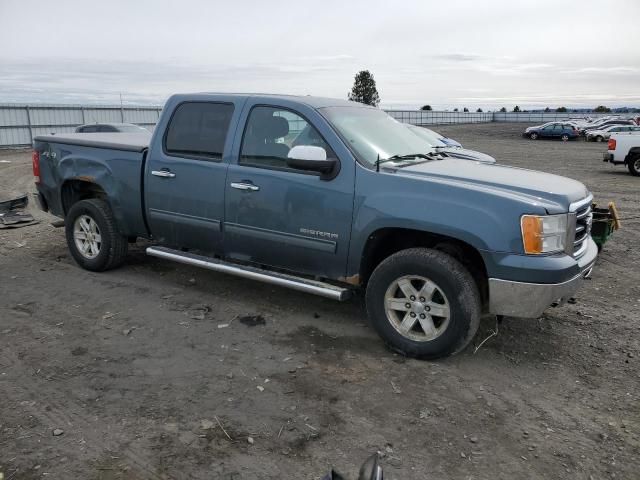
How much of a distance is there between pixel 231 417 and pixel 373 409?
2.95 ft

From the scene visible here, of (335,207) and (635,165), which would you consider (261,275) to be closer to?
(335,207)

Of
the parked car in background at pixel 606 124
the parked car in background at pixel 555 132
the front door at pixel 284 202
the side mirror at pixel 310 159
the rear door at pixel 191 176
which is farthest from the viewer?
the parked car in background at pixel 555 132

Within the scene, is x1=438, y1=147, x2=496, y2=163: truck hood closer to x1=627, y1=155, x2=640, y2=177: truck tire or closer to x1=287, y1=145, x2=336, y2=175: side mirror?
x1=287, y1=145, x2=336, y2=175: side mirror

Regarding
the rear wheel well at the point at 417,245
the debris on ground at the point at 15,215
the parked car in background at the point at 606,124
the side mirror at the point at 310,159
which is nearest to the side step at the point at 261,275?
the rear wheel well at the point at 417,245

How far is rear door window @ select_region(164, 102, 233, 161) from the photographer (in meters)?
5.23

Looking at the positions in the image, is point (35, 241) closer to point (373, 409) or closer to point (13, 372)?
point (13, 372)

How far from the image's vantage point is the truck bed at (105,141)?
5.86 meters

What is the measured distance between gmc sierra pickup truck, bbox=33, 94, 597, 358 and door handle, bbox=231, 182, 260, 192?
0.04 feet

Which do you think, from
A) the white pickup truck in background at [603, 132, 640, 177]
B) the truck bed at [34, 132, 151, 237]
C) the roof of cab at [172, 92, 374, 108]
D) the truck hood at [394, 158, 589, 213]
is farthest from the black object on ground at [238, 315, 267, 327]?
the white pickup truck in background at [603, 132, 640, 177]

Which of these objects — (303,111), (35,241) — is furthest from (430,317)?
(35,241)

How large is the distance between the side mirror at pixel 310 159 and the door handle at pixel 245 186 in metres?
0.56

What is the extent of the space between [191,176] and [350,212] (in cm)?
171

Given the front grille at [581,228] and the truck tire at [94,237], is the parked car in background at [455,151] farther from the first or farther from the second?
the truck tire at [94,237]

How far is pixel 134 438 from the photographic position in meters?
3.24
